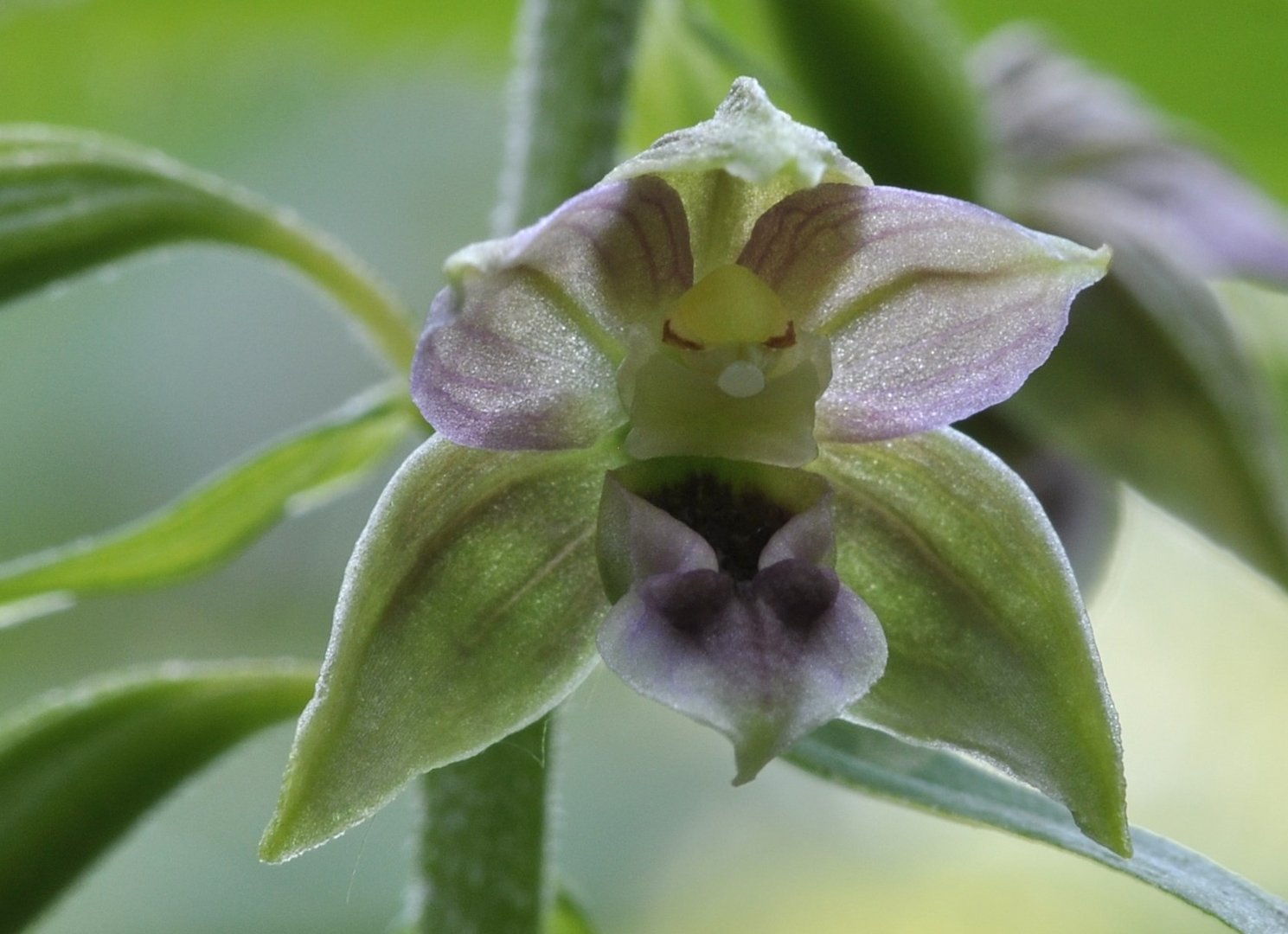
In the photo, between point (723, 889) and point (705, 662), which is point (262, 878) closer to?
point (723, 889)

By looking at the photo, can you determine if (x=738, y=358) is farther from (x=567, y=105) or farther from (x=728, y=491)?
(x=567, y=105)

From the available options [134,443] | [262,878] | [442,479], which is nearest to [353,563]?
[442,479]

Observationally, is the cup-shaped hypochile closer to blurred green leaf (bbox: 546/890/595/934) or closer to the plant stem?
the plant stem

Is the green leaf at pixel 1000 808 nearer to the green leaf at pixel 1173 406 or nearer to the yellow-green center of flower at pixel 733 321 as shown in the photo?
the yellow-green center of flower at pixel 733 321

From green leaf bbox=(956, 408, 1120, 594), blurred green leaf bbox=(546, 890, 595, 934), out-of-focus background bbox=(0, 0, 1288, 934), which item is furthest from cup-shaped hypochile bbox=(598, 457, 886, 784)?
out-of-focus background bbox=(0, 0, 1288, 934)

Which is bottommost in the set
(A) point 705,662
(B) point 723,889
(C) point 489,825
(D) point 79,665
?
(B) point 723,889

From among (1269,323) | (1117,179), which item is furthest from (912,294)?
(1269,323)

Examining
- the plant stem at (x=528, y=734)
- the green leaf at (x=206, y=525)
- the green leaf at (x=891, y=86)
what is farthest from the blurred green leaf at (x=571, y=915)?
the green leaf at (x=891, y=86)
